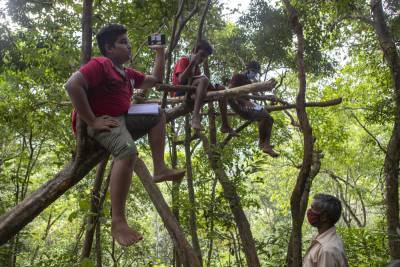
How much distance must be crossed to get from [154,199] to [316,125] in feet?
26.4

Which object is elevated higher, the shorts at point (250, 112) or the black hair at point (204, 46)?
the black hair at point (204, 46)

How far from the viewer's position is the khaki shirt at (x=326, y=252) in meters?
2.59

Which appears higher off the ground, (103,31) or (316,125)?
(316,125)

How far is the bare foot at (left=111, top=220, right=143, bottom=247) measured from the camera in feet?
Result: 8.78

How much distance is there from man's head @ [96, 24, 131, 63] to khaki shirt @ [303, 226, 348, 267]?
2065 mm

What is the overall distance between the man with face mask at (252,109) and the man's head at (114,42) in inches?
101

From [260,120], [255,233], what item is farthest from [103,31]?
[255,233]

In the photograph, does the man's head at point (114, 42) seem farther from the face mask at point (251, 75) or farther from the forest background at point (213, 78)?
the face mask at point (251, 75)

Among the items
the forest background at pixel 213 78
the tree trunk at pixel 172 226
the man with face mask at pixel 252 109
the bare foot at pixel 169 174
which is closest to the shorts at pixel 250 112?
the man with face mask at pixel 252 109

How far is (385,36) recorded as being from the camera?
7.08 m

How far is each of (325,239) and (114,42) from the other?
2203 mm

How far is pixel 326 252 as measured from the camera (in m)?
2.61

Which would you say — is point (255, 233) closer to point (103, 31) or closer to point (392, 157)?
point (392, 157)

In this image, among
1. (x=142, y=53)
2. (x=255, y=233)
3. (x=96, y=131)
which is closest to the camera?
(x=96, y=131)
